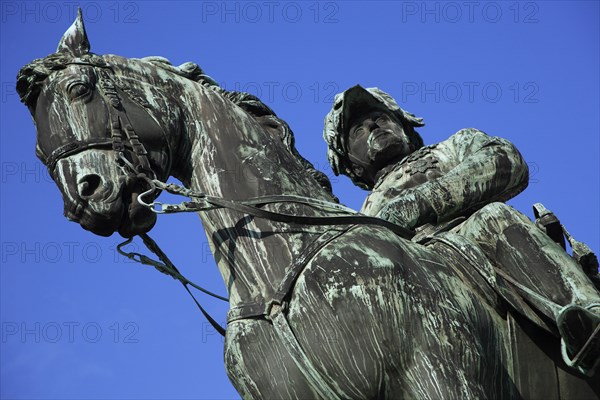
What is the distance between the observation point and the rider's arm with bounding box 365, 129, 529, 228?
7.89 m

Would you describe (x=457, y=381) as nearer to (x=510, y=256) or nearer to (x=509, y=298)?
(x=509, y=298)

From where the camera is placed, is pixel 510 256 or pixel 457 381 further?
pixel 510 256

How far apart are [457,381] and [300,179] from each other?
1.61 metres

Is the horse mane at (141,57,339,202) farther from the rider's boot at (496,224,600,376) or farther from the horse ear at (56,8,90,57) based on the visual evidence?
the rider's boot at (496,224,600,376)

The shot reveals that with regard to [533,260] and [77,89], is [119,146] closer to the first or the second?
[77,89]

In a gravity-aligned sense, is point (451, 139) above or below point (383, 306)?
above

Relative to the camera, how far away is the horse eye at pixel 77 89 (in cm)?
714

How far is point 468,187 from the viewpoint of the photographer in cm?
810

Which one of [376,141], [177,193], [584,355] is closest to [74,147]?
[177,193]

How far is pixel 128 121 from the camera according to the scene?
7070 mm

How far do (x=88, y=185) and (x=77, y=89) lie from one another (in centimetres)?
63

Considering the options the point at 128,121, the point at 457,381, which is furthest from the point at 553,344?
the point at 128,121

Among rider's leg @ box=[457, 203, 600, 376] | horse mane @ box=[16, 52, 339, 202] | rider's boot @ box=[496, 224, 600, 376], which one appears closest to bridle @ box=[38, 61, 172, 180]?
horse mane @ box=[16, 52, 339, 202]

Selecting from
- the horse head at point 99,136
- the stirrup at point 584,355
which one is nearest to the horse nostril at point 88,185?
the horse head at point 99,136
